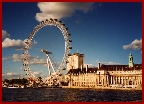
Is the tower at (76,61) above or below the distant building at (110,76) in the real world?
above

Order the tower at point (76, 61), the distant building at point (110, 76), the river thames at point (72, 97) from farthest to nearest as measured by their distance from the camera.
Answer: the tower at point (76, 61) → the distant building at point (110, 76) → the river thames at point (72, 97)

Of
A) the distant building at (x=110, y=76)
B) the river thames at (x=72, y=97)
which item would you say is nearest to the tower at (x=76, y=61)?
the distant building at (x=110, y=76)

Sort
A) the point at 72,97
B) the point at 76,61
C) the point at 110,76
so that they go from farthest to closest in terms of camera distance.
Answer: the point at 76,61, the point at 110,76, the point at 72,97

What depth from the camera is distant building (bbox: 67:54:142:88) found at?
75.4m

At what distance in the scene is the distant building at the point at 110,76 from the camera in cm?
7544

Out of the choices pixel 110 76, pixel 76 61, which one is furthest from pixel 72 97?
pixel 76 61

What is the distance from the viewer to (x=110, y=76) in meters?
80.0

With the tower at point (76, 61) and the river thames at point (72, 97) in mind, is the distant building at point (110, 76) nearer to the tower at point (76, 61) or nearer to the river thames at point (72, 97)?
the tower at point (76, 61)

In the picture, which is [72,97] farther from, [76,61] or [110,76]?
[76,61]

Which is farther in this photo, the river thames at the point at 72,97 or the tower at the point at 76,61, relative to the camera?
the tower at the point at 76,61

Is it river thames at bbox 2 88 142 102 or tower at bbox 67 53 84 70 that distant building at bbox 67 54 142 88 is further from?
river thames at bbox 2 88 142 102

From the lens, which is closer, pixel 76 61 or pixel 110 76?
pixel 110 76

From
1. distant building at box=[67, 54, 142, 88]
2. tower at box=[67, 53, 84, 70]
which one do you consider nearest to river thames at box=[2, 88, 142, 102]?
distant building at box=[67, 54, 142, 88]

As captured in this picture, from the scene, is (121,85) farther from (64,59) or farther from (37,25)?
(37,25)
